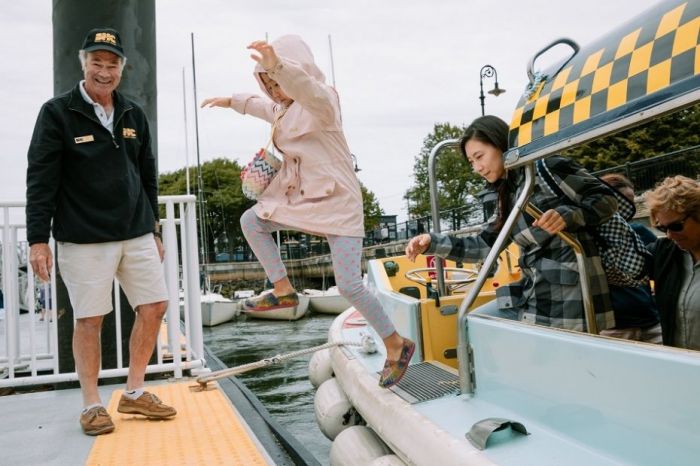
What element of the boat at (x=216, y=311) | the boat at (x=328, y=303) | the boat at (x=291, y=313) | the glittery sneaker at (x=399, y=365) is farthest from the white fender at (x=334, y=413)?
the boat at (x=328, y=303)

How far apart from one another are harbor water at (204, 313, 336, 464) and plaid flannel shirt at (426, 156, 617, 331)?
2.84 metres

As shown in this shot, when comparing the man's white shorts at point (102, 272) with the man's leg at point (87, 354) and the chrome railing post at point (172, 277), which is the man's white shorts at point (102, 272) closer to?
the man's leg at point (87, 354)

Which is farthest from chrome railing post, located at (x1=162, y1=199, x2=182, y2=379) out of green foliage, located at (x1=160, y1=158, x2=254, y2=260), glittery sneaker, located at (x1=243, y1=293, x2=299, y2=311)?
green foliage, located at (x1=160, y1=158, x2=254, y2=260)

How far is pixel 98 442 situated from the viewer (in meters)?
3.31

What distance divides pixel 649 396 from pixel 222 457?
209 cm

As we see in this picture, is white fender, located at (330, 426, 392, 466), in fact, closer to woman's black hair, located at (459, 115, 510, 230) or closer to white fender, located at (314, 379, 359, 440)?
white fender, located at (314, 379, 359, 440)

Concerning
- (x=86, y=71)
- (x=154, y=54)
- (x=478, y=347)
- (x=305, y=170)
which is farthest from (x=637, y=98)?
(x=154, y=54)

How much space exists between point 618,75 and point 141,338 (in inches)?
119

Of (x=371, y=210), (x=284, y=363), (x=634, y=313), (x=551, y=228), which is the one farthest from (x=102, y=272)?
(x=371, y=210)

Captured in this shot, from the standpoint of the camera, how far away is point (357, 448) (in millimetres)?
3441

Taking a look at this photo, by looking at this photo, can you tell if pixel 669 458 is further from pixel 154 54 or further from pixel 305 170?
pixel 154 54

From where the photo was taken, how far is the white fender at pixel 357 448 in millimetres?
3354

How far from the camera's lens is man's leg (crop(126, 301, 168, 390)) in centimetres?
368

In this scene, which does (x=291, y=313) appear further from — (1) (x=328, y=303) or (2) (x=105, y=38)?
(2) (x=105, y=38)
